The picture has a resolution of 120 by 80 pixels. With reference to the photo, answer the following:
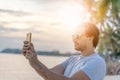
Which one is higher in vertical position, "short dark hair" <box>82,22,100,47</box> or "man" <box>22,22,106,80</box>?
"short dark hair" <box>82,22,100,47</box>

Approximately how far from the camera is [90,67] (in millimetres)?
2689

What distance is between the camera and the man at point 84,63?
2578 millimetres

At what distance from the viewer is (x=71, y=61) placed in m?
2.90

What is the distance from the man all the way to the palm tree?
58.0 feet

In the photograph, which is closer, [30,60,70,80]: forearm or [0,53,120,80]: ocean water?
[30,60,70,80]: forearm

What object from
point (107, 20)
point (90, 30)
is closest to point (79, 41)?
point (90, 30)

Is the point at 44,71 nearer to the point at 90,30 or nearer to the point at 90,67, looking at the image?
the point at 90,67

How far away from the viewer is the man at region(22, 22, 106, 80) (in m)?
2.58

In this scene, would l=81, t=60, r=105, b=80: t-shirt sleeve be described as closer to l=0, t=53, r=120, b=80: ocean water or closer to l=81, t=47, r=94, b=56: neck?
l=81, t=47, r=94, b=56: neck

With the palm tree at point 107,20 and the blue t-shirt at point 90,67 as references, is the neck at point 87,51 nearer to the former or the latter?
the blue t-shirt at point 90,67

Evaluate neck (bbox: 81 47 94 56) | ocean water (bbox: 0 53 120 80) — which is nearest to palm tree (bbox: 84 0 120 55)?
ocean water (bbox: 0 53 120 80)

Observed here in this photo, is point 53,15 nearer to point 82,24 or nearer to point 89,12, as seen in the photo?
point 89,12

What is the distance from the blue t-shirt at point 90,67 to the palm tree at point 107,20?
17.7 m

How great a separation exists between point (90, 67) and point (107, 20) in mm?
29969
